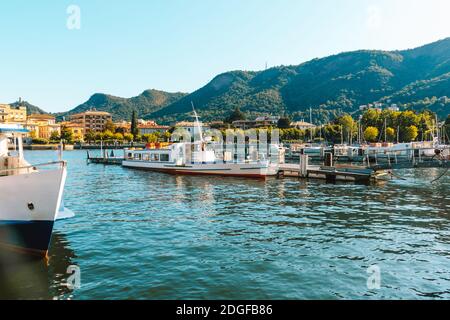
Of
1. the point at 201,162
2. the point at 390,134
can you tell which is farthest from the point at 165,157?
the point at 390,134

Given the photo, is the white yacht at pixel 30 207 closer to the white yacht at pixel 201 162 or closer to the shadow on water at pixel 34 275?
the shadow on water at pixel 34 275

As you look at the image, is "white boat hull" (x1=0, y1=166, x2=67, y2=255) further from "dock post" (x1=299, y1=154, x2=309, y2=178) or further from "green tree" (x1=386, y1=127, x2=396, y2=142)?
"green tree" (x1=386, y1=127, x2=396, y2=142)

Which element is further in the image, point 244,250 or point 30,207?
point 244,250

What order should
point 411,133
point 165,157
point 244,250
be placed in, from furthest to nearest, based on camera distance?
point 411,133, point 165,157, point 244,250

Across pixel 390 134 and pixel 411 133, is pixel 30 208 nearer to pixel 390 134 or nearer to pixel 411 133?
pixel 411 133

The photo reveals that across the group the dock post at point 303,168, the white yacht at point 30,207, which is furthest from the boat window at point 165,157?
the white yacht at point 30,207

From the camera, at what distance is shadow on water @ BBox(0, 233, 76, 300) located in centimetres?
1077

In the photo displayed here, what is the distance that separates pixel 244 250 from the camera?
1510 cm

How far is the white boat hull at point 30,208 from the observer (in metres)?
13.9

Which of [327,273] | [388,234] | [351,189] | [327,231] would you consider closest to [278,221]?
[327,231]

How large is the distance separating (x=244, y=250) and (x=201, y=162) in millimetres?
34049

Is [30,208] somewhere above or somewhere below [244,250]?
above
